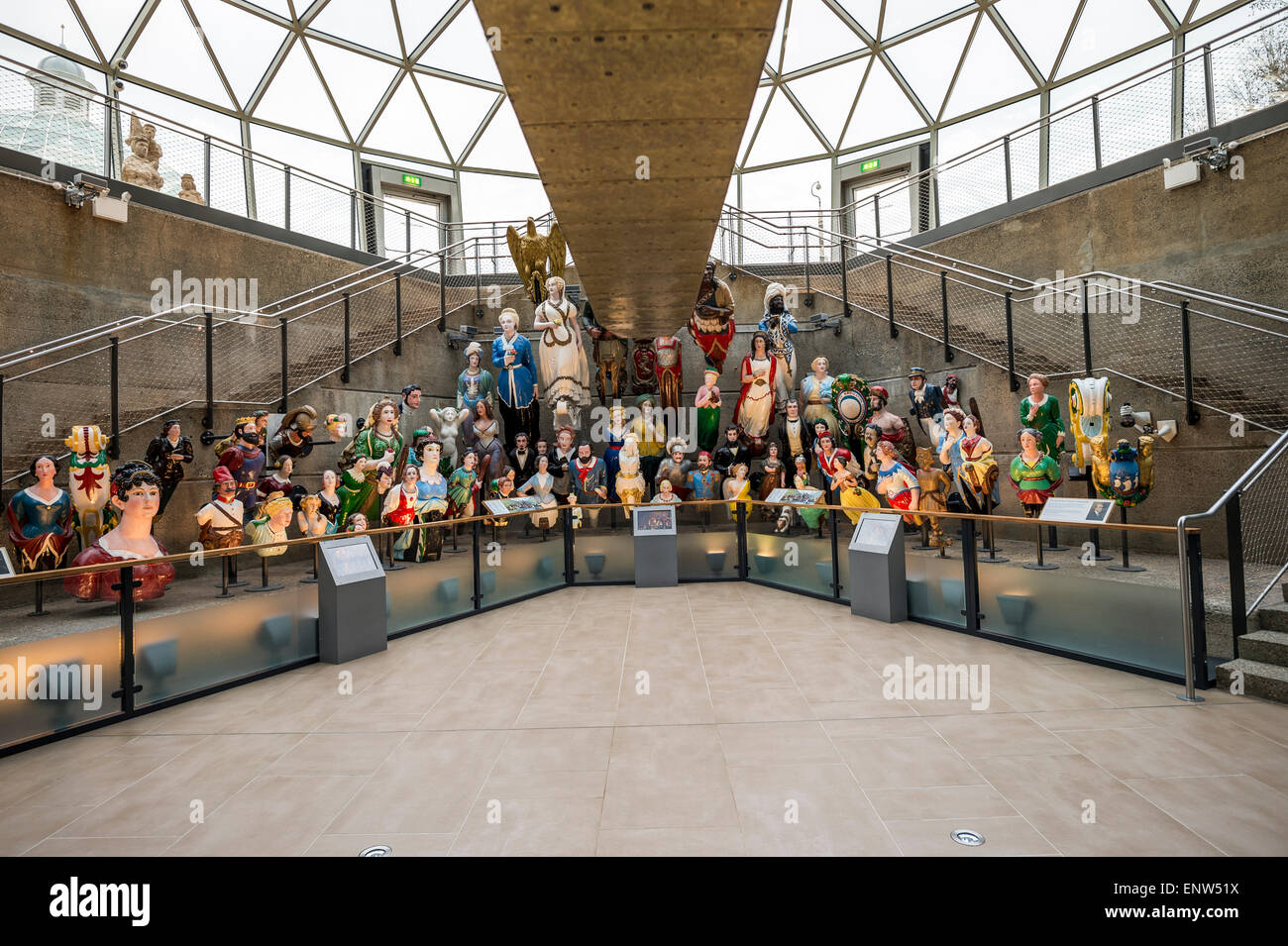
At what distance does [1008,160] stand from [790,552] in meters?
9.18

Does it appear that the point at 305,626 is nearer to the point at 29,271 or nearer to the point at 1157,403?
the point at 29,271

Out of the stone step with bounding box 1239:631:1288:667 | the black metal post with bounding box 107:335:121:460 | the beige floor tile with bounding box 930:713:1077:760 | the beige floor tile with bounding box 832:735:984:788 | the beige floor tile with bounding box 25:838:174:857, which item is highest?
the black metal post with bounding box 107:335:121:460

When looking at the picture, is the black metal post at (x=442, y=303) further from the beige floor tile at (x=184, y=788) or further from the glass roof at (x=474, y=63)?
the beige floor tile at (x=184, y=788)

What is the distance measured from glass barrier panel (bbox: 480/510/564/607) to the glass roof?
531 inches

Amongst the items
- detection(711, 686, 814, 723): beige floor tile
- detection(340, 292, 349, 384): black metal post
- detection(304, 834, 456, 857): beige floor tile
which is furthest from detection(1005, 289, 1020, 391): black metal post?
detection(340, 292, 349, 384): black metal post

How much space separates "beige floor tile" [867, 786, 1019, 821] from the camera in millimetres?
3176

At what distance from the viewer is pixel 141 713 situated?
484 centimetres

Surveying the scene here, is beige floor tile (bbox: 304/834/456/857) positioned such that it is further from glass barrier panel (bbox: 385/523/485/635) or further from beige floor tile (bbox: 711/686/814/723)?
glass barrier panel (bbox: 385/523/485/635)

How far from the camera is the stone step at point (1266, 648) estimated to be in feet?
15.2

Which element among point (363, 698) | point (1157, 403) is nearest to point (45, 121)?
point (363, 698)

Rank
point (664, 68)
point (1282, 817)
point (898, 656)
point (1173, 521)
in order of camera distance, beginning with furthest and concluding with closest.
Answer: point (1173, 521) → point (898, 656) → point (1282, 817) → point (664, 68)

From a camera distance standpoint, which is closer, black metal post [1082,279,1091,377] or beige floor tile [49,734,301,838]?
beige floor tile [49,734,301,838]

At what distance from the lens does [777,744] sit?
4090 mm

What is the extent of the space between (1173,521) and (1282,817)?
6.63 meters
